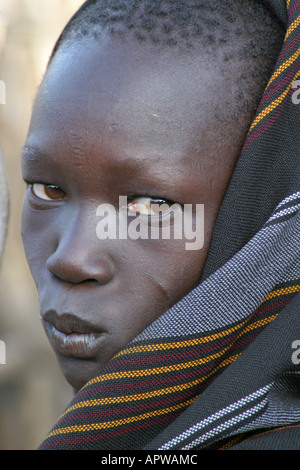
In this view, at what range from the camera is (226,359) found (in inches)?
42.9

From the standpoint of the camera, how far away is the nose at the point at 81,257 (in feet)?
3.69

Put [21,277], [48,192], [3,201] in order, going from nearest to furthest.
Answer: [48,192] → [3,201] → [21,277]

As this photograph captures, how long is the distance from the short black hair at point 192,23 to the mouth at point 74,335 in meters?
0.58

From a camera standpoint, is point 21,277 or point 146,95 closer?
point 146,95

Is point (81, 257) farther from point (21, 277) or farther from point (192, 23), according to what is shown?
point (21, 277)

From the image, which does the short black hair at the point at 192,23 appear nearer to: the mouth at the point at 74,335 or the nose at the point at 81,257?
the nose at the point at 81,257

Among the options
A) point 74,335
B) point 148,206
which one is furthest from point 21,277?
point 148,206

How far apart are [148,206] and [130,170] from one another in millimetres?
84

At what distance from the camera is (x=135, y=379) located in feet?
3.50

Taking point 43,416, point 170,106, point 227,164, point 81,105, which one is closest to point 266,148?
point 227,164

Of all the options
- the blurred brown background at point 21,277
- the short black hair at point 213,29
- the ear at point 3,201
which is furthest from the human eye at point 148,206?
the blurred brown background at point 21,277

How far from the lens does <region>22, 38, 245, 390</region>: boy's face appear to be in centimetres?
113

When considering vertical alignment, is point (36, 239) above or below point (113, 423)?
above

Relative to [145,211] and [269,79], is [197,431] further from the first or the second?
[269,79]
